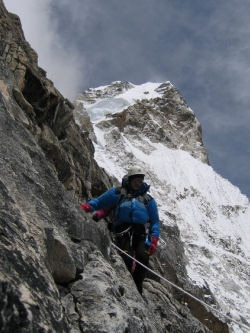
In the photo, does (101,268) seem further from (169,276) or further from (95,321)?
(169,276)

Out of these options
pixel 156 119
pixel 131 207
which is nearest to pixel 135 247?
pixel 131 207

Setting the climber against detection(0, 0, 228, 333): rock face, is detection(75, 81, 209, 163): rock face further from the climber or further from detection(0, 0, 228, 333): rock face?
detection(0, 0, 228, 333): rock face

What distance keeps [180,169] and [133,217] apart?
80909 mm

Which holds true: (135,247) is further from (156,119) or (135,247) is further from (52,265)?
(156,119)

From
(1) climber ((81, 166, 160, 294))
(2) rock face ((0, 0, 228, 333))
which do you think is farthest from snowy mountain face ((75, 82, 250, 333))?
(2) rock face ((0, 0, 228, 333))

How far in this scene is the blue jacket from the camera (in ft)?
22.8

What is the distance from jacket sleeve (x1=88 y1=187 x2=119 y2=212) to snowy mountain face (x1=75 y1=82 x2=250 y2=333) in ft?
156

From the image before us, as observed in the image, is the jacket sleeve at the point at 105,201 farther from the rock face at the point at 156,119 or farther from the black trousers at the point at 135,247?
the rock face at the point at 156,119

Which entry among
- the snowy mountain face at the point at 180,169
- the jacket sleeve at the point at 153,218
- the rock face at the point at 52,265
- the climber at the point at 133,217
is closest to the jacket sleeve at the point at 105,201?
the climber at the point at 133,217

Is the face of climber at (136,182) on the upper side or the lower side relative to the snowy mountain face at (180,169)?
lower

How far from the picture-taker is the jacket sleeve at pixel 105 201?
23.5 ft

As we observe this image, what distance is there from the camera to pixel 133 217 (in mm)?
6934

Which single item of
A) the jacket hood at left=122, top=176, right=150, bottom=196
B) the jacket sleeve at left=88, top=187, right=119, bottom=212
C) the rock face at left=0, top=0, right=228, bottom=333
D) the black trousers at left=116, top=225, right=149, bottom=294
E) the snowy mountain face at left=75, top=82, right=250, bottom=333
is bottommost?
the rock face at left=0, top=0, right=228, bottom=333

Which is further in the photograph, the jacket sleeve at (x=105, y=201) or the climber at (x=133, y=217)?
the jacket sleeve at (x=105, y=201)
